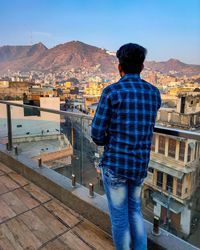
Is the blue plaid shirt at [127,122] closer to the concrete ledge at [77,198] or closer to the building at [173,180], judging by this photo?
the building at [173,180]

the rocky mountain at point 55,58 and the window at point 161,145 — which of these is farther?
the rocky mountain at point 55,58

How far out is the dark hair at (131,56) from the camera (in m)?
1.15

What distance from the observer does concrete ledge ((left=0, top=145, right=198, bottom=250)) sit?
5.18 feet

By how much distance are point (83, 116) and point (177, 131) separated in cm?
104

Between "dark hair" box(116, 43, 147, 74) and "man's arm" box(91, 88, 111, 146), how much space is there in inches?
7.4

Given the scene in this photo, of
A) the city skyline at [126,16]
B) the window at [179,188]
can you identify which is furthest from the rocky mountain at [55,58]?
the window at [179,188]

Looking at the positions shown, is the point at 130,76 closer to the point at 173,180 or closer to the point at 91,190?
the point at 173,180

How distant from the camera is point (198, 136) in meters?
1.37

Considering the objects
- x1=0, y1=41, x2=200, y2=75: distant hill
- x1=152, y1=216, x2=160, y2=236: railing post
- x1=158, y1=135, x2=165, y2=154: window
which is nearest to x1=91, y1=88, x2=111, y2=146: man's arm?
x1=158, y1=135, x2=165, y2=154: window

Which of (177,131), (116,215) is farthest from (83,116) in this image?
(116,215)

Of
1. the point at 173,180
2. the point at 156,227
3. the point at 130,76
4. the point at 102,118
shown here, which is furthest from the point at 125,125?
the point at 156,227

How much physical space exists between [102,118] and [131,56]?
370 mm

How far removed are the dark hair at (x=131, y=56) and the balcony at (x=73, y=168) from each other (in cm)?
62

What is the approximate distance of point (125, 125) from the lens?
114 cm
